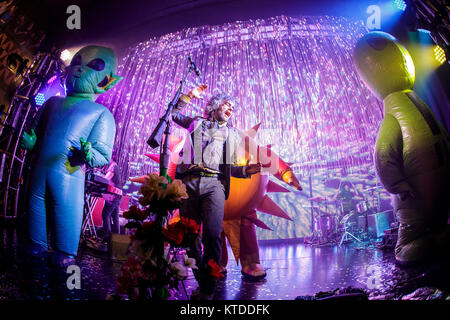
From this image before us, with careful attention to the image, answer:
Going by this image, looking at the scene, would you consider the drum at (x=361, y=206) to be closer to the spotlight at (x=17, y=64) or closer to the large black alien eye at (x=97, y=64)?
the large black alien eye at (x=97, y=64)

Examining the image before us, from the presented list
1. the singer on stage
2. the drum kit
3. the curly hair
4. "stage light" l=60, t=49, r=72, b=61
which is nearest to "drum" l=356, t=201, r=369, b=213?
the drum kit

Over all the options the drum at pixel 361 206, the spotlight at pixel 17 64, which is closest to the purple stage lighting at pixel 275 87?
the drum at pixel 361 206

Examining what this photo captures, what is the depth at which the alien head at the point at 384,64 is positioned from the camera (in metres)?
2.62

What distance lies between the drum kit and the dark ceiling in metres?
3.03

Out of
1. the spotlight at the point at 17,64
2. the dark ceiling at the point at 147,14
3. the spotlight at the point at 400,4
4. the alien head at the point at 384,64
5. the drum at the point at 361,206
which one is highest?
the dark ceiling at the point at 147,14

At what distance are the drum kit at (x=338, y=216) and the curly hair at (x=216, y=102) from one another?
9.79ft

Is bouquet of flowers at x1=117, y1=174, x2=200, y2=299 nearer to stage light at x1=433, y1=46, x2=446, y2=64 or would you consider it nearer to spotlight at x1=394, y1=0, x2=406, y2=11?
spotlight at x1=394, y1=0, x2=406, y2=11

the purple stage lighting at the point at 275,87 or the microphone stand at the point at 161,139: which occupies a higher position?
the purple stage lighting at the point at 275,87

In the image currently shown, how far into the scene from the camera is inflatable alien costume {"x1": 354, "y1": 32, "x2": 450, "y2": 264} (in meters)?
2.27

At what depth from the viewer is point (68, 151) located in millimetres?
2268

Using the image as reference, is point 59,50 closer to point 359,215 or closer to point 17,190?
point 17,190

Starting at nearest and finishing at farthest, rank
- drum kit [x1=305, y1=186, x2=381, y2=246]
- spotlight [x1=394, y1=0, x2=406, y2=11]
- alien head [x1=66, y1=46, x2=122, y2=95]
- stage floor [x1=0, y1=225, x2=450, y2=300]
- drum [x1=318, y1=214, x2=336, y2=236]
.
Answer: stage floor [x1=0, y1=225, x2=450, y2=300] → alien head [x1=66, y1=46, x2=122, y2=95] → spotlight [x1=394, y1=0, x2=406, y2=11] → drum kit [x1=305, y1=186, x2=381, y2=246] → drum [x1=318, y1=214, x2=336, y2=236]

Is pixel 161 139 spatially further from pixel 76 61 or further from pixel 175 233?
pixel 76 61
